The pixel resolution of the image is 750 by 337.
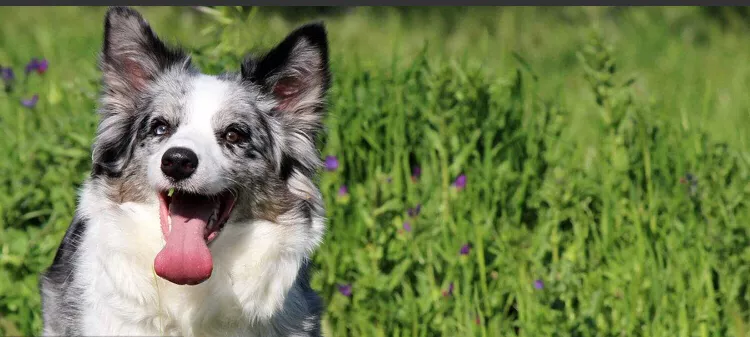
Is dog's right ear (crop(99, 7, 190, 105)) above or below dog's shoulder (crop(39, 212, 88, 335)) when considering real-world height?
above

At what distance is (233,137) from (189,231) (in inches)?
16.0

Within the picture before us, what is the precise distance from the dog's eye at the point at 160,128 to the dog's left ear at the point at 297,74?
422 mm

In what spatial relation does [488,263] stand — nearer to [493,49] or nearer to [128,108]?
[128,108]

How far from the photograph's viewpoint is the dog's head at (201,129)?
11.4 ft

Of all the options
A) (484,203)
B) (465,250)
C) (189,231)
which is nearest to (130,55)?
(189,231)

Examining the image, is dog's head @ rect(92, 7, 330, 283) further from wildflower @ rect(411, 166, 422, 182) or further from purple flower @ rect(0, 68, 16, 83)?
purple flower @ rect(0, 68, 16, 83)

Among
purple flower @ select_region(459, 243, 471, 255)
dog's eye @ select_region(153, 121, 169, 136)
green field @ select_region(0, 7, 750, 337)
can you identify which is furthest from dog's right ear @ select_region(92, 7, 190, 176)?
purple flower @ select_region(459, 243, 471, 255)

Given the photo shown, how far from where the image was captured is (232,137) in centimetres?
370

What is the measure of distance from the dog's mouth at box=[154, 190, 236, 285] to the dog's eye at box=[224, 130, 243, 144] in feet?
0.63

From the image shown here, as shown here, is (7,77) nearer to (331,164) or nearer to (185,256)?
(331,164)

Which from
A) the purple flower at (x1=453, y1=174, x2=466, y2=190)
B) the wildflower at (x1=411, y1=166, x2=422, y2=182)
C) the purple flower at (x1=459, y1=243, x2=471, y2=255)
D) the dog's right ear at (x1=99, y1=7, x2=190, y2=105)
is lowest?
the purple flower at (x1=459, y1=243, x2=471, y2=255)

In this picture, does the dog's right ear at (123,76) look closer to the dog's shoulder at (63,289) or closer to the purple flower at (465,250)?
the dog's shoulder at (63,289)

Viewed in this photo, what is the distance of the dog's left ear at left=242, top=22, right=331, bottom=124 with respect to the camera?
12.6 ft

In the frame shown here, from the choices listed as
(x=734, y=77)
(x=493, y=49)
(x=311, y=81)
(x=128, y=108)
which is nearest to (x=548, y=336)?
(x=311, y=81)
